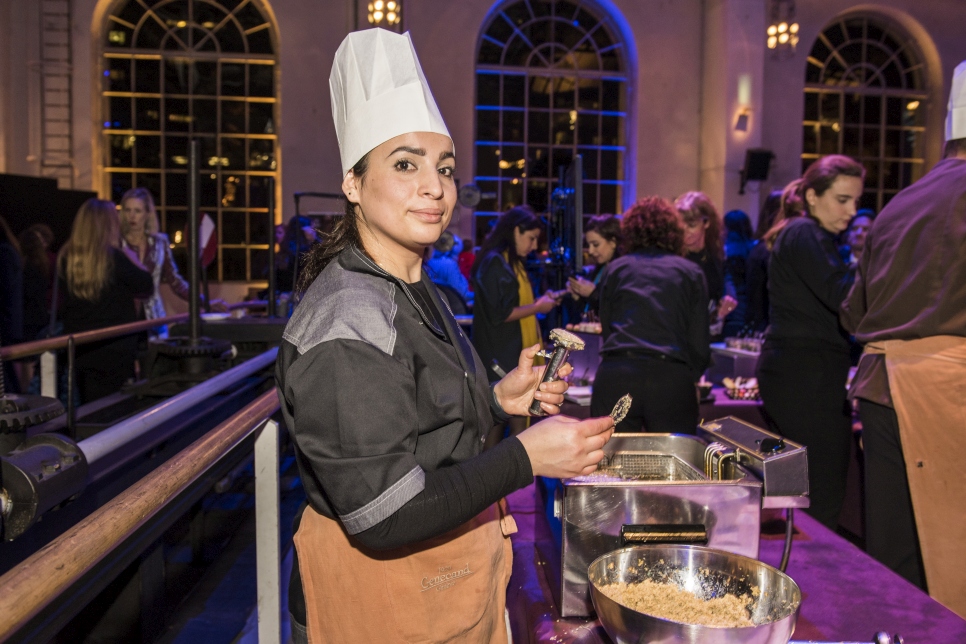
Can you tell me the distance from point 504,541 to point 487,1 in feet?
30.5

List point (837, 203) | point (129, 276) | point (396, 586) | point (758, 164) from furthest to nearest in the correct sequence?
1. point (758, 164)
2. point (129, 276)
3. point (837, 203)
4. point (396, 586)

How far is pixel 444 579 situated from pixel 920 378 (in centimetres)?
154

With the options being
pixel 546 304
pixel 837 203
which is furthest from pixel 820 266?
pixel 546 304

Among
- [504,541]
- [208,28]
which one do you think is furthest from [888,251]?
[208,28]

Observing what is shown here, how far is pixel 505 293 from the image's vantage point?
4.05 meters

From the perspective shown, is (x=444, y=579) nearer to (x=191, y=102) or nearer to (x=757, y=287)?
(x=757, y=287)

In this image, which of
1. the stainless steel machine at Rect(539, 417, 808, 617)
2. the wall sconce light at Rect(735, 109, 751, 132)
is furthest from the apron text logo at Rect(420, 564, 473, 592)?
the wall sconce light at Rect(735, 109, 751, 132)

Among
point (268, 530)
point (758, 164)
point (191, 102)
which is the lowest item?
point (268, 530)

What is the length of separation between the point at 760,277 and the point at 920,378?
7.22ft

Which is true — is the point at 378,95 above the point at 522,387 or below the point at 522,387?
above

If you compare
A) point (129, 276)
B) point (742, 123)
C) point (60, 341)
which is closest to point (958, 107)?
point (60, 341)

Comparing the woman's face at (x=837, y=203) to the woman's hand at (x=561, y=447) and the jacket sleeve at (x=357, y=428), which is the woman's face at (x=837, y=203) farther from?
the jacket sleeve at (x=357, y=428)

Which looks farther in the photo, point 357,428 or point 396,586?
point 396,586

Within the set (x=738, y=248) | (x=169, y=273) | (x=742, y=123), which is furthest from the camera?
(x=742, y=123)
